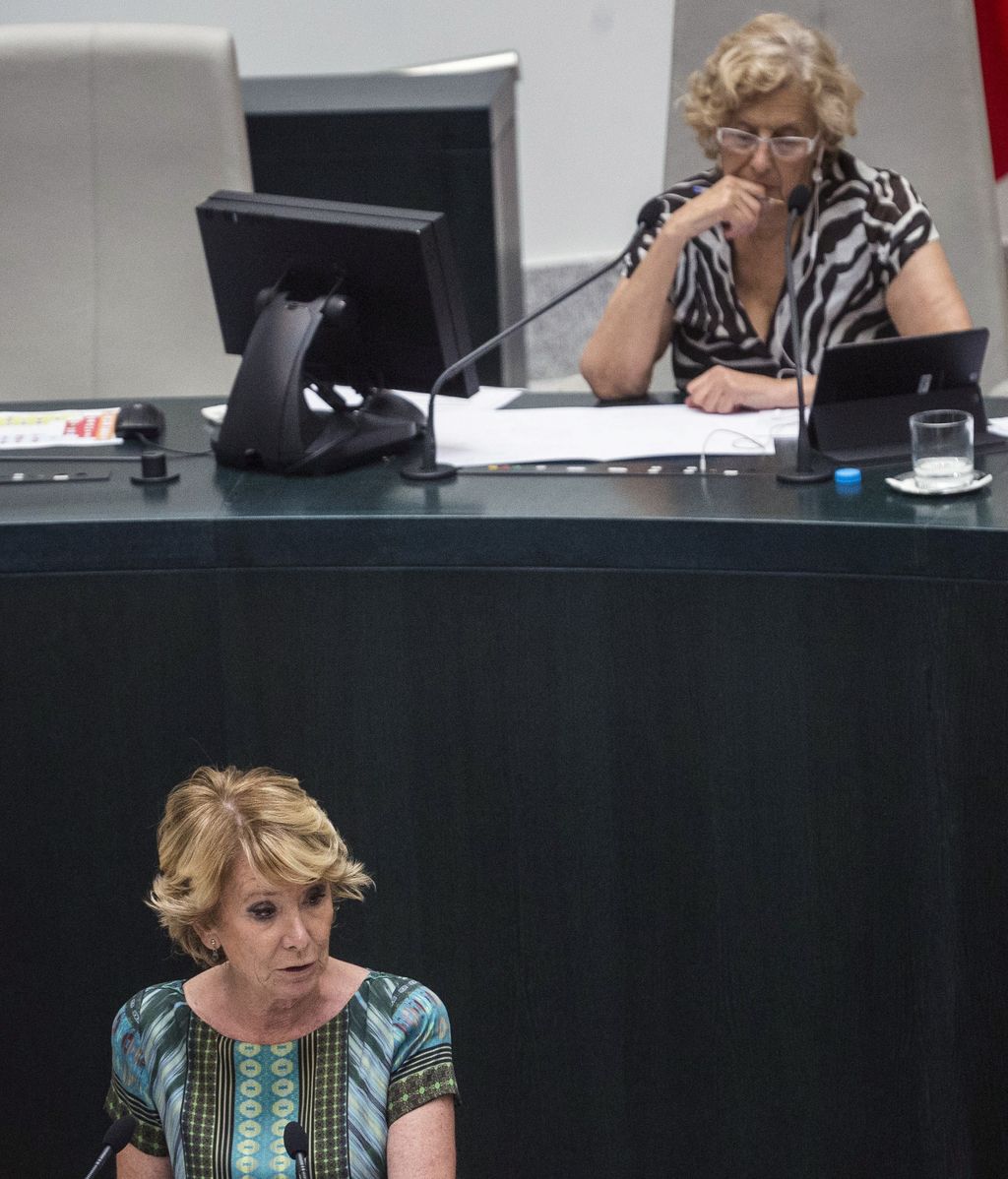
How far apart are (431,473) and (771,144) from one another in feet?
2.24

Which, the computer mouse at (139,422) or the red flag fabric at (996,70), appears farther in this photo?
the red flag fabric at (996,70)

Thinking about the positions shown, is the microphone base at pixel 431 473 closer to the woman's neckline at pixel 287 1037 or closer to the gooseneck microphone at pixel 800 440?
the gooseneck microphone at pixel 800 440

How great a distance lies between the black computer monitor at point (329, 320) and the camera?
2.01 m

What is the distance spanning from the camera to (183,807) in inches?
57.1

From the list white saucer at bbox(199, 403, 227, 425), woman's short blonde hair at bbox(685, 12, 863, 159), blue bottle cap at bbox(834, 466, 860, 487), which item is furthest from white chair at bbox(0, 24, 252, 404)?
blue bottle cap at bbox(834, 466, 860, 487)

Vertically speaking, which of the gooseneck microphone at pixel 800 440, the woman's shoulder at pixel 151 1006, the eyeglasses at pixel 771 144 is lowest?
the woman's shoulder at pixel 151 1006

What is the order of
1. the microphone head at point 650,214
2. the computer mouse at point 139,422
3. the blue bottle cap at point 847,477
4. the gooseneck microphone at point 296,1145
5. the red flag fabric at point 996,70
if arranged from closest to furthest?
the gooseneck microphone at point 296,1145, the blue bottle cap at point 847,477, the microphone head at point 650,214, the computer mouse at point 139,422, the red flag fabric at point 996,70

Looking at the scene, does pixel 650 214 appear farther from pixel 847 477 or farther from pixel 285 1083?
pixel 285 1083

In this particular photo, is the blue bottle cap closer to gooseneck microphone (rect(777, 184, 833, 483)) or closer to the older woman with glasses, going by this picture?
gooseneck microphone (rect(777, 184, 833, 483))

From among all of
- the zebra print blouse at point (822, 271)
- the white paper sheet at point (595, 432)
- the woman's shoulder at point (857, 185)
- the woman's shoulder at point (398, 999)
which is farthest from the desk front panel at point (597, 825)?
the woman's shoulder at point (857, 185)

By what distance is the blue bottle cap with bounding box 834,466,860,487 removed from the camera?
187 centimetres

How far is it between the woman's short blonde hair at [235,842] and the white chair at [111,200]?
1.82 m

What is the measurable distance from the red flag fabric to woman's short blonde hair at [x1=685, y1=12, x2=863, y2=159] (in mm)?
1301

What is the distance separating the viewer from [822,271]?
2475mm
